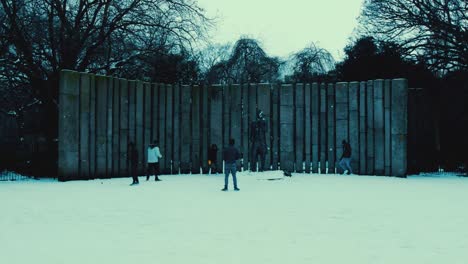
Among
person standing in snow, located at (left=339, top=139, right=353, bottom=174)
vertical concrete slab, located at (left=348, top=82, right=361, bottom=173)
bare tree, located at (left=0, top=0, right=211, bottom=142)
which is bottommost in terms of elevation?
person standing in snow, located at (left=339, top=139, right=353, bottom=174)

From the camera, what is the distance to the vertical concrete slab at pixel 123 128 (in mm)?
21234

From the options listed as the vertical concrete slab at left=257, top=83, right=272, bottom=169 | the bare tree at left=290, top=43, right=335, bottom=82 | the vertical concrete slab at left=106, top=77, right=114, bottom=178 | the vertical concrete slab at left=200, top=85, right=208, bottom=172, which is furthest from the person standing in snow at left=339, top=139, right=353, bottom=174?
the bare tree at left=290, top=43, right=335, bottom=82

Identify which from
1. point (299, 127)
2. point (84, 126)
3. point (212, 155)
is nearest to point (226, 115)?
point (212, 155)

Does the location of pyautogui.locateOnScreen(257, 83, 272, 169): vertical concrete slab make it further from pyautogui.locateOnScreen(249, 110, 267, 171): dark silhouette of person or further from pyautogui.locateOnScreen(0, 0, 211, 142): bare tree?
pyautogui.locateOnScreen(0, 0, 211, 142): bare tree

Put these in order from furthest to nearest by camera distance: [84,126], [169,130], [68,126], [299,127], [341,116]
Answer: [169,130]
[299,127]
[341,116]
[84,126]
[68,126]

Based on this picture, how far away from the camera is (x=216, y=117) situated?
75.7 ft

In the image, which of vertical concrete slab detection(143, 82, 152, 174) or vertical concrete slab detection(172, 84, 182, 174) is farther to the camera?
vertical concrete slab detection(172, 84, 182, 174)

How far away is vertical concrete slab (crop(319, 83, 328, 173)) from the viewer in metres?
22.2

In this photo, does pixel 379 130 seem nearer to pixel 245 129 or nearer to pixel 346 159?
pixel 346 159

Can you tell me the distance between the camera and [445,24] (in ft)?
75.5

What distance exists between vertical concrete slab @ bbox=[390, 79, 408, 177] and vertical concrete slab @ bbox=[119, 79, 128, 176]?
9.99 m

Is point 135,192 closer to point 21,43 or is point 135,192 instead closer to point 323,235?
point 323,235

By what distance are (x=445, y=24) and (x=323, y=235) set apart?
672 inches

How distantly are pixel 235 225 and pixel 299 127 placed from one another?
43.5 ft
